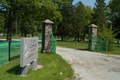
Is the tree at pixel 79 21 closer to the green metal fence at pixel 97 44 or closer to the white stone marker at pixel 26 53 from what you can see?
the green metal fence at pixel 97 44

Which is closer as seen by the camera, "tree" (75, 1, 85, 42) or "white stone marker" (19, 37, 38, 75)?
"white stone marker" (19, 37, 38, 75)

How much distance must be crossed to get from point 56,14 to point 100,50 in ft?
23.7

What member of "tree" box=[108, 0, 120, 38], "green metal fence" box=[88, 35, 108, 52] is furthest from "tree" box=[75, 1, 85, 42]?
"green metal fence" box=[88, 35, 108, 52]

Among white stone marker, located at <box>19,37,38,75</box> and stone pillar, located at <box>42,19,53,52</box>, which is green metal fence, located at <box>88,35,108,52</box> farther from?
white stone marker, located at <box>19,37,38,75</box>

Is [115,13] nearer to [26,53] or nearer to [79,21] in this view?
[79,21]

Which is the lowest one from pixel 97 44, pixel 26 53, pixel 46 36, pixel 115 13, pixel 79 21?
pixel 97 44

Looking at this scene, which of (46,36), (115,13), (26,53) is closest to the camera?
(26,53)

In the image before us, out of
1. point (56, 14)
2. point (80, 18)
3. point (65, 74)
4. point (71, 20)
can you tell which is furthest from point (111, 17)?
point (65, 74)

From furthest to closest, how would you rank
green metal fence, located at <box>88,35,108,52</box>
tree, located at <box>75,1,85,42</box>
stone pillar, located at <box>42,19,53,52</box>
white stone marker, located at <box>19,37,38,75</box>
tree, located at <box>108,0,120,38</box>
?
1. tree, located at <box>75,1,85,42</box>
2. tree, located at <box>108,0,120,38</box>
3. green metal fence, located at <box>88,35,108,52</box>
4. stone pillar, located at <box>42,19,53,52</box>
5. white stone marker, located at <box>19,37,38,75</box>

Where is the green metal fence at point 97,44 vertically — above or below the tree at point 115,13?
below

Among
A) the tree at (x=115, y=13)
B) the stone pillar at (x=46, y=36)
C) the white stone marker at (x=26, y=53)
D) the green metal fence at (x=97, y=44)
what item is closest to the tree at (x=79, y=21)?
the tree at (x=115, y=13)

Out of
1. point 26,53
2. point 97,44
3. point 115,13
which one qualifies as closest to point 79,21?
point 115,13

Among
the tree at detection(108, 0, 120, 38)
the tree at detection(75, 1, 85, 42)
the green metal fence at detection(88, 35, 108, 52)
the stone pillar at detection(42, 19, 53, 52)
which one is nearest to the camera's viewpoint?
the stone pillar at detection(42, 19, 53, 52)

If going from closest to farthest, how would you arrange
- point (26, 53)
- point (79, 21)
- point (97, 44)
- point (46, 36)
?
point (26, 53), point (46, 36), point (97, 44), point (79, 21)
